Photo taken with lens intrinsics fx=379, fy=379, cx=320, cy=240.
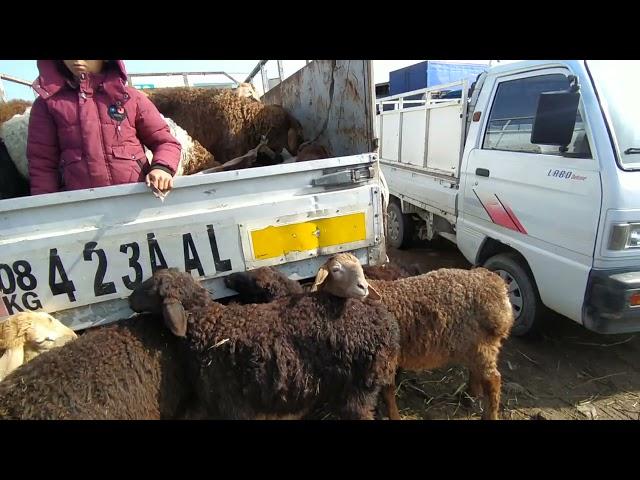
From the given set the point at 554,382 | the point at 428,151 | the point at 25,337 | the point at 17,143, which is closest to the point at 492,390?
the point at 554,382

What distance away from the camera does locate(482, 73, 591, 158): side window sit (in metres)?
3.42

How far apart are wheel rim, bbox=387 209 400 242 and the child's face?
5348mm

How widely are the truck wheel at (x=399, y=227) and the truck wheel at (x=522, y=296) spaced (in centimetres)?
279

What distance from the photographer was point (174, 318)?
2.14 meters

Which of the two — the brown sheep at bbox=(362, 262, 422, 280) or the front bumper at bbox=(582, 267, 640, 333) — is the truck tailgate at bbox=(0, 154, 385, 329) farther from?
the front bumper at bbox=(582, 267, 640, 333)

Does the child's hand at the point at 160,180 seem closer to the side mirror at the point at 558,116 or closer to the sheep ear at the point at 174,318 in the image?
the sheep ear at the point at 174,318

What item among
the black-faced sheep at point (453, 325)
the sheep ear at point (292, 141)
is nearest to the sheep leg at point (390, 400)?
the black-faced sheep at point (453, 325)

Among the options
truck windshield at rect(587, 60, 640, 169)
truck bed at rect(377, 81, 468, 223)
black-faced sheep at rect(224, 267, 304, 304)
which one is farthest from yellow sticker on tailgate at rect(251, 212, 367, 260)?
truck bed at rect(377, 81, 468, 223)

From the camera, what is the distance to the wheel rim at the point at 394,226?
6.98m

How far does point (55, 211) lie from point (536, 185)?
3.80 m

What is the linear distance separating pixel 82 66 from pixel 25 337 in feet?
5.60

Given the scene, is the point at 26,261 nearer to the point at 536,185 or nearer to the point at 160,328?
the point at 160,328

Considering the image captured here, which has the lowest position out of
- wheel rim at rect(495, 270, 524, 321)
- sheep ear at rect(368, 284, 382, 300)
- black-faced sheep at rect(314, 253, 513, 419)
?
wheel rim at rect(495, 270, 524, 321)

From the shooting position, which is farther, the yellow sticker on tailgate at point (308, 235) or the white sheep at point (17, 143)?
the white sheep at point (17, 143)
